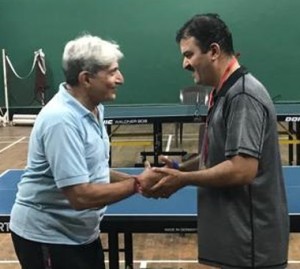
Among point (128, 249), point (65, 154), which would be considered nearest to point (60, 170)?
point (65, 154)

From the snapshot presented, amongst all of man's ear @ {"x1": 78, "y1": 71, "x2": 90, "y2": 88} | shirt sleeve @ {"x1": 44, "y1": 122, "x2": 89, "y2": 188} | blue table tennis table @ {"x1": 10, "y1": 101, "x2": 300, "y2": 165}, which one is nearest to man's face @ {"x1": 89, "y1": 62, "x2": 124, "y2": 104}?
man's ear @ {"x1": 78, "y1": 71, "x2": 90, "y2": 88}

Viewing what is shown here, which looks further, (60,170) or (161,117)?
(161,117)

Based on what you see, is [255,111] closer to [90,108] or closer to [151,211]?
[90,108]

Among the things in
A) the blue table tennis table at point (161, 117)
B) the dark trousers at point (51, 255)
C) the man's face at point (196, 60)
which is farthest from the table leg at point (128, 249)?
the blue table tennis table at point (161, 117)

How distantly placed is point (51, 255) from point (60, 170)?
0.38m

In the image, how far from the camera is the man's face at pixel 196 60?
72.6 inches

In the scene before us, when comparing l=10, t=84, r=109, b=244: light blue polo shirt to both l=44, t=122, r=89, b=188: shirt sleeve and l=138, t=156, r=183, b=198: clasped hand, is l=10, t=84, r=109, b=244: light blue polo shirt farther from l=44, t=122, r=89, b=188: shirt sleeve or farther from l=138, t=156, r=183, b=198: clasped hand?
l=138, t=156, r=183, b=198: clasped hand

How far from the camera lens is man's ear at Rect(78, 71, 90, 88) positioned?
6.66ft

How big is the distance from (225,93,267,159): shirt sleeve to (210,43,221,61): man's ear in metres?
0.15

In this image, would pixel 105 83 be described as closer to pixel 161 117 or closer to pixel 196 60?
pixel 196 60

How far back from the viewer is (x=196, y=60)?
1.85 meters

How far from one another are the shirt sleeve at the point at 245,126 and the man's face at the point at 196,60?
0.13 metres

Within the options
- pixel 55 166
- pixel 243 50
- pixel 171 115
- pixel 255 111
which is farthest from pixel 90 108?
pixel 243 50

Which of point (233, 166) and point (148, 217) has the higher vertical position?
point (233, 166)
